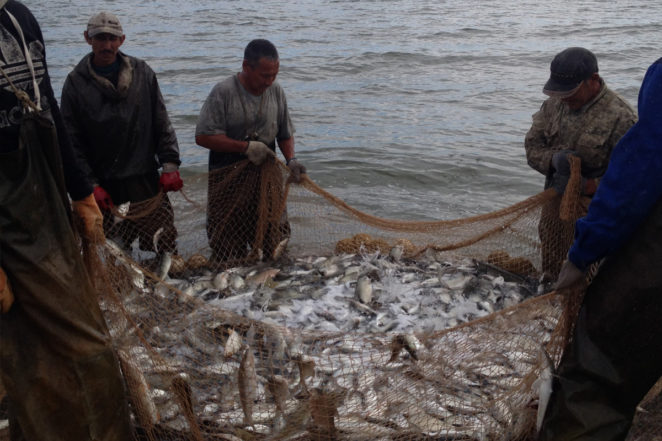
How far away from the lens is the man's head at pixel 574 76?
15.8ft

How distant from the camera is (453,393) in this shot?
12.3ft

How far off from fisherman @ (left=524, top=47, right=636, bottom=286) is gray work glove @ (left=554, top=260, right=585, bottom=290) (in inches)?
81.2

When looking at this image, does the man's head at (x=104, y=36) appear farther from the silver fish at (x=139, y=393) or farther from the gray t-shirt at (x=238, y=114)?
the silver fish at (x=139, y=393)

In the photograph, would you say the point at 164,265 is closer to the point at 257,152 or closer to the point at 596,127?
the point at 257,152

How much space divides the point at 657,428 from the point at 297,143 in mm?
10411

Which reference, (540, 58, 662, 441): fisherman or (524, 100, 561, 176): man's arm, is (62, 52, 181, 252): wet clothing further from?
(540, 58, 662, 441): fisherman

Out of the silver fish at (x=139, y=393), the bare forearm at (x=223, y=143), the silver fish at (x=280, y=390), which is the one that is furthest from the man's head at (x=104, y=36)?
the silver fish at (x=280, y=390)

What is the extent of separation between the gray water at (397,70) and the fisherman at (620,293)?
5125 millimetres

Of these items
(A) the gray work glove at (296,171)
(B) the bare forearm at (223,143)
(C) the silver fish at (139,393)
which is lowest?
(C) the silver fish at (139,393)

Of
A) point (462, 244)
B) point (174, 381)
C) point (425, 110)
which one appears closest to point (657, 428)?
point (462, 244)

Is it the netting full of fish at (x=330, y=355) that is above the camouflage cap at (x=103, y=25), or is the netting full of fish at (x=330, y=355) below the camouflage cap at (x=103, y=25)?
below

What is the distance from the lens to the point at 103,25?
16.7 ft

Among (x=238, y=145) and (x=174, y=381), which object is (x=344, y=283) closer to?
(x=238, y=145)

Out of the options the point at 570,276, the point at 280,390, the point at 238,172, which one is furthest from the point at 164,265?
the point at 570,276
